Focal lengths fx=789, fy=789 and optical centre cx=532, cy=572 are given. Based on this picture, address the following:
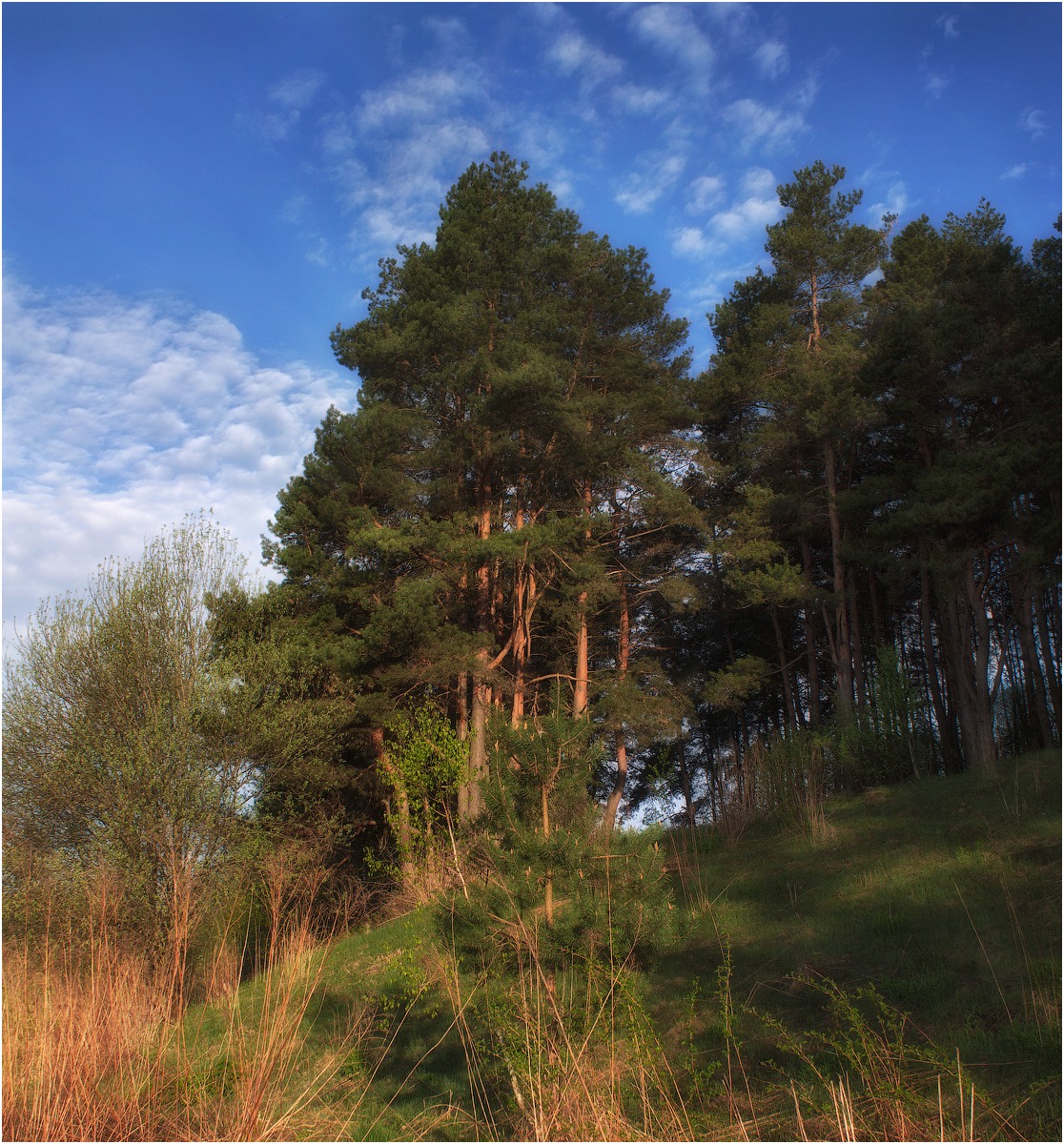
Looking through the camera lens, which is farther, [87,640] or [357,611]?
[357,611]

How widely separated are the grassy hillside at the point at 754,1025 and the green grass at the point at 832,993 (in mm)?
31

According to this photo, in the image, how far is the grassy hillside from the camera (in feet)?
13.9

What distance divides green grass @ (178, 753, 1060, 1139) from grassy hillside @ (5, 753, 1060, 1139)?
31 mm

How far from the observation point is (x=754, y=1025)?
6805mm

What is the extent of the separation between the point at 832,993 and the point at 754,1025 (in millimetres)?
2670

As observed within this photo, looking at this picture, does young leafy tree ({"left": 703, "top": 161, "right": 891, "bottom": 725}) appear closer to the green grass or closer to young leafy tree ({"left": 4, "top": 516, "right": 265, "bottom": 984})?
the green grass

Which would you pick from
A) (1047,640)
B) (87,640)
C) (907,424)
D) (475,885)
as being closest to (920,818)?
(475,885)

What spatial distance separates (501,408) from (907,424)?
961cm

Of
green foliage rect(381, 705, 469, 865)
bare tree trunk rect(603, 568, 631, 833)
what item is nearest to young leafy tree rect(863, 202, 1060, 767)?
bare tree trunk rect(603, 568, 631, 833)

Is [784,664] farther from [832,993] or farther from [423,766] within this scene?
[832,993]

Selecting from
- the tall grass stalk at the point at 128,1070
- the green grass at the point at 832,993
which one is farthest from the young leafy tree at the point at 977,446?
the tall grass stalk at the point at 128,1070

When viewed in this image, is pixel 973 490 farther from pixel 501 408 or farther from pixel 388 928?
pixel 388 928

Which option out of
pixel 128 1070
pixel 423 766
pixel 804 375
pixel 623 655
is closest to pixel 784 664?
pixel 623 655

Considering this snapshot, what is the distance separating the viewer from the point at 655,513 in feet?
62.8
